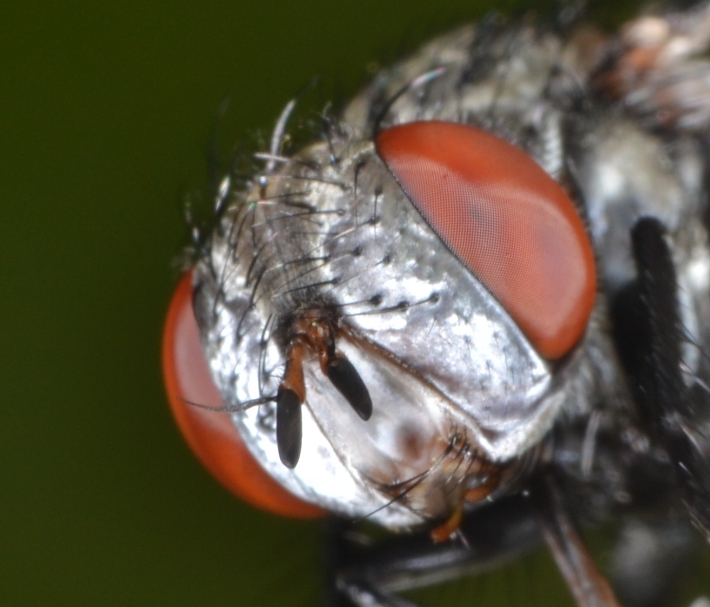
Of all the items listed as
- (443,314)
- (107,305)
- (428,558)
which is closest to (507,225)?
(443,314)

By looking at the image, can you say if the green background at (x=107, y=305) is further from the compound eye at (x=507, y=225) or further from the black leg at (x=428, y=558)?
the compound eye at (x=507, y=225)

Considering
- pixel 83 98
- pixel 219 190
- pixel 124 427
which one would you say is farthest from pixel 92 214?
pixel 219 190

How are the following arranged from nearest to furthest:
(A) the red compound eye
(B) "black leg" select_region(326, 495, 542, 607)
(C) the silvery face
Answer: (C) the silvery face
(A) the red compound eye
(B) "black leg" select_region(326, 495, 542, 607)

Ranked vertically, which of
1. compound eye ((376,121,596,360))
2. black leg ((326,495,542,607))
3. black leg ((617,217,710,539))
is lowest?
black leg ((326,495,542,607))

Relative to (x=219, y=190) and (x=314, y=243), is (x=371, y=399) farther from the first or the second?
(x=219, y=190)

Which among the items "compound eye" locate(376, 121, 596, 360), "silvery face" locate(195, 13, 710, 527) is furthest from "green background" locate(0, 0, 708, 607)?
"compound eye" locate(376, 121, 596, 360)

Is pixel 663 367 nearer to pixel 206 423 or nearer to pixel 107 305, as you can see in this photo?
pixel 206 423

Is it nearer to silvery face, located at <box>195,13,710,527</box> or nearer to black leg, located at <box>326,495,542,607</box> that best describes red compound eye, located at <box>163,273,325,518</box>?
silvery face, located at <box>195,13,710,527</box>

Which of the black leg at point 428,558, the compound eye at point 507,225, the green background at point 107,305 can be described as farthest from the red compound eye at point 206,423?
the green background at point 107,305
